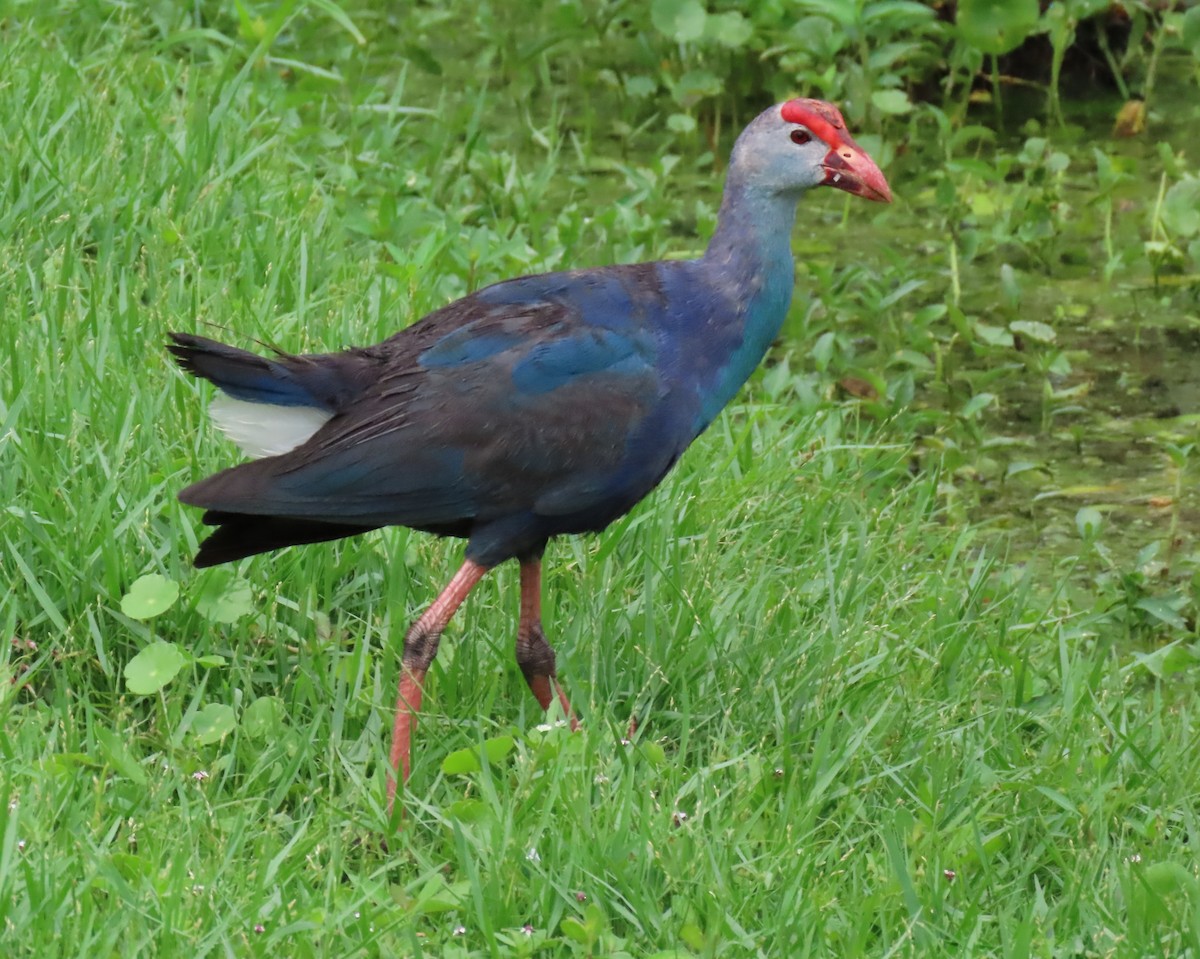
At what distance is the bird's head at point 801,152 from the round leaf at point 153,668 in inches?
46.5

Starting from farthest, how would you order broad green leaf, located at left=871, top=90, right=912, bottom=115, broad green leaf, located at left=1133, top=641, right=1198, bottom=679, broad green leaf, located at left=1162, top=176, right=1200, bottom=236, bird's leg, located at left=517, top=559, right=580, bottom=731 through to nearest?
broad green leaf, located at left=871, top=90, right=912, bottom=115, broad green leaf, located at left=1162, top=176, right=1200, bottom=236, broad green leaf, located at left=1133, top=641, right=1198, bottom=679, bird's leg, located at left=517, top=559, right=580, bottom=731

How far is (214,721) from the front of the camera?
8.75 ft

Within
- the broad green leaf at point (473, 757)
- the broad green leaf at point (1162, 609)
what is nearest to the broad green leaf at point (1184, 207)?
the broad green leaf at point (1162, 609)

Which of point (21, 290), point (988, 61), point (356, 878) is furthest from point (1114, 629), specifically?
point (988, 61)

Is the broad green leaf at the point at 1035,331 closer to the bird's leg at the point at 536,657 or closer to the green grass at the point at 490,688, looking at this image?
the green grass at the point at 490,688

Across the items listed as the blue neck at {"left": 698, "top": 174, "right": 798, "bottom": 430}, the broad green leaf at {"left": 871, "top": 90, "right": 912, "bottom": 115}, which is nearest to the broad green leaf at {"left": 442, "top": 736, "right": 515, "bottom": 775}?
the blue neck at {"left": 698, "top": 174, "right": 798, "bottom": 430}

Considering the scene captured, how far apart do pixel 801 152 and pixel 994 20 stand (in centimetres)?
286

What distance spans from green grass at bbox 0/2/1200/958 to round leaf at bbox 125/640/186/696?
4cm

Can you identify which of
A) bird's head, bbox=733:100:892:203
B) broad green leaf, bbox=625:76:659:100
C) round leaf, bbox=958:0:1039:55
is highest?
bird's head, bbox=733:100:892:203

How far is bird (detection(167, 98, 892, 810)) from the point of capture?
107 inches

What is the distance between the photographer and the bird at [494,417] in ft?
8.94

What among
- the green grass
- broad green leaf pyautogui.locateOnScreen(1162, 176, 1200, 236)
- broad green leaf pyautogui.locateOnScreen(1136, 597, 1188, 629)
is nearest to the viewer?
the green grass

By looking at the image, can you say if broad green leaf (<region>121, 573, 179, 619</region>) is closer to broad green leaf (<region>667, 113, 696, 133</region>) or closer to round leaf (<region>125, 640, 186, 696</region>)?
round leaf (<region>125, 640, 186, 696</region>)

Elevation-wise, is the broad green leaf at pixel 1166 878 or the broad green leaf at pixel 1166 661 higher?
the broad green leaf at pixel 1166 878
